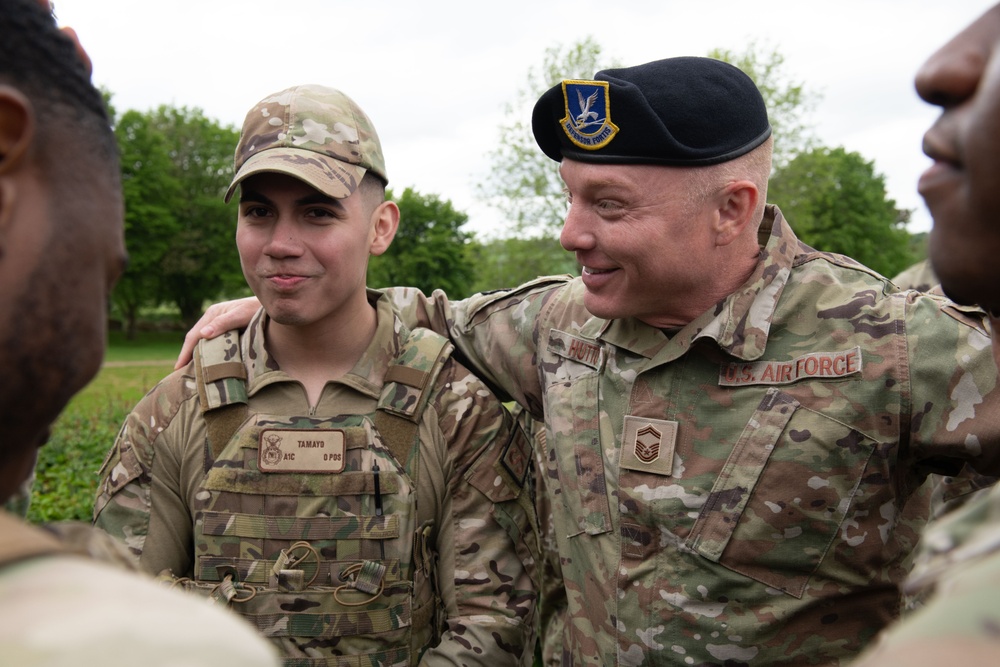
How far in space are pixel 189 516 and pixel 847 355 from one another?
8.06 feet

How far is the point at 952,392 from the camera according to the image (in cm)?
253

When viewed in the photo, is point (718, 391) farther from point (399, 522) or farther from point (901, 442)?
point (399, 522)

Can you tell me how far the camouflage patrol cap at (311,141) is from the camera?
119 inches

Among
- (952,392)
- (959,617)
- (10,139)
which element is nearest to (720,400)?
(952,392)

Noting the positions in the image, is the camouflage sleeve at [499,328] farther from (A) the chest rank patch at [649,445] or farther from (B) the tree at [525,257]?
(B) the tree at [525,257]

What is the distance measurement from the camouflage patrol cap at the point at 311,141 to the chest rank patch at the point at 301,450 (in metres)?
0.90

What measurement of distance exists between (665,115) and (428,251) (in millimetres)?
49123

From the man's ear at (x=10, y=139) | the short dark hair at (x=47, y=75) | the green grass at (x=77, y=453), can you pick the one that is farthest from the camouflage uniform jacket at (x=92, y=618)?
the green grass at (x=77, y=453)

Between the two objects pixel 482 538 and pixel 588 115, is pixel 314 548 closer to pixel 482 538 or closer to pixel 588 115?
pixel 482 538

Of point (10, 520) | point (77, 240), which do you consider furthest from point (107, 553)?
point (77, 240)

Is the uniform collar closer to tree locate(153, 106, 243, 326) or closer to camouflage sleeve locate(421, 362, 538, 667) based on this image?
camouflage sleeve locate(421, 362, 538, 667)

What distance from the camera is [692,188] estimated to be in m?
2.98

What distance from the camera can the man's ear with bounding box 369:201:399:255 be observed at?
340cm

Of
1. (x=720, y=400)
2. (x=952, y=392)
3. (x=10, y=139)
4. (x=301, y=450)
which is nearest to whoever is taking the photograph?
(x=10, y=139)
